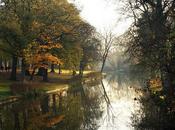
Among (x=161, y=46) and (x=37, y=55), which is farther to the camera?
(x=37, y=55)

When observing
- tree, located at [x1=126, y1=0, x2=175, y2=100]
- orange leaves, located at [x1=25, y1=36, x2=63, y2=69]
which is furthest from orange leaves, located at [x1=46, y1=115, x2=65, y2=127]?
orange leaves, located at [x1=25, y1=36, x2=63, y2=69]

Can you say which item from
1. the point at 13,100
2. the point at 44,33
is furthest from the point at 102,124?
the point at 44,33

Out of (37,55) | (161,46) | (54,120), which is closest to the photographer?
(161,46)

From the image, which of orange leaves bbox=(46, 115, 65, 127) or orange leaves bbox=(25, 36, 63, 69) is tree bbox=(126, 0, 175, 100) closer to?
orange leaves bbox=(46, 115, 65, 127)

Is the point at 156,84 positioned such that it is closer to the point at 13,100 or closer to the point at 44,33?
the point at 13,100

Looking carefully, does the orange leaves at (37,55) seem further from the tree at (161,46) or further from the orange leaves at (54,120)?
the orange leaves at (54,120)

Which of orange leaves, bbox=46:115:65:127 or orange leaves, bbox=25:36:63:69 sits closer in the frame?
orange leaves, bbox=46:115:65:127

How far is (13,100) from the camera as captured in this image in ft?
126

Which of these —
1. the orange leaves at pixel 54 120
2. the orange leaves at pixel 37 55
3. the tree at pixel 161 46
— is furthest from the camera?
the orange leaves at pixel 37 55

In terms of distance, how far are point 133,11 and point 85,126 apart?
61.4 ft

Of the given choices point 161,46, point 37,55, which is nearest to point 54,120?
point 161,46

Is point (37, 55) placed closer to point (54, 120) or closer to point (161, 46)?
point (54, 120)

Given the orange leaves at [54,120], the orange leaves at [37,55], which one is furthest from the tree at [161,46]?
the orange leaves at [37,55]

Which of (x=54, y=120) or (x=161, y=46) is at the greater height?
(x=161, y=46)
